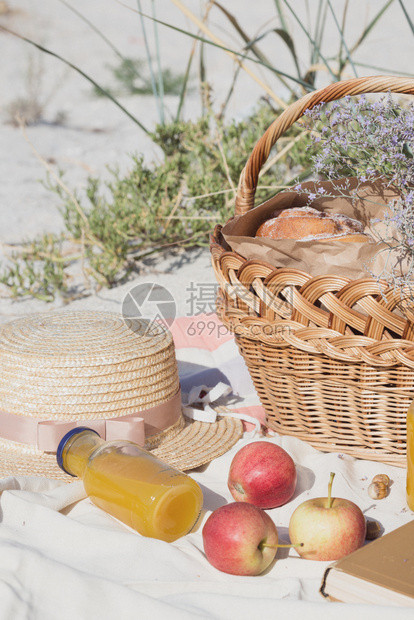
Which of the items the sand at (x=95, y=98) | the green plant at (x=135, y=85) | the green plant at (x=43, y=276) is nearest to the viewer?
the green plant at (x=43, y=276)

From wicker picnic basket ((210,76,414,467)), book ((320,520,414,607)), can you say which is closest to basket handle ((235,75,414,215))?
wicker picnic basket ((210,76,414,467))

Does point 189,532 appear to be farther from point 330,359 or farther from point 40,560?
point 330,359

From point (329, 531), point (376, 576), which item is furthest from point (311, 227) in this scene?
point (376, 576)

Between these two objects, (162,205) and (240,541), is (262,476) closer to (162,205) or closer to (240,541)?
(240,541)

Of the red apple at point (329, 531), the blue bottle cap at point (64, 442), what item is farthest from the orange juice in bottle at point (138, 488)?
the red apple at point (329, 531)

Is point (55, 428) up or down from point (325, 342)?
down

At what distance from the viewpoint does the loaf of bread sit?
5.07ft

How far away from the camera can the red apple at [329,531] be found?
1157 millimetres

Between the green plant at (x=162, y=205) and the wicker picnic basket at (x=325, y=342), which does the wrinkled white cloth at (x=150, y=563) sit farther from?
the green plant at (x=162, y=205)

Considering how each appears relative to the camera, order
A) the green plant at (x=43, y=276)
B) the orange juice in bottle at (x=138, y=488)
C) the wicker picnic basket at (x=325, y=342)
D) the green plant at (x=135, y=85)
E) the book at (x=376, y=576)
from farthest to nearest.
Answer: the green plant at (x=135, y=85), the green plant at (x=43, y=276), the wicker picnic basket at (x=325, y=342), the orange juice in bottle at (x=138, y=488), the book at (x=376, y=576)

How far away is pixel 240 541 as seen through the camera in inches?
43.9

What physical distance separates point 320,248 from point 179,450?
1.91 ft

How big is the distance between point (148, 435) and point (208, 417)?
0.73 feet

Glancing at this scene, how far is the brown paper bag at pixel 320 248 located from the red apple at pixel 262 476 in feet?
1.29
